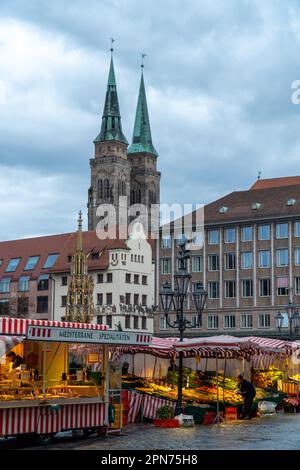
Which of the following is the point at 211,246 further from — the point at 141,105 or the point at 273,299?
the point at 141,105

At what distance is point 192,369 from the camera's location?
103 ft

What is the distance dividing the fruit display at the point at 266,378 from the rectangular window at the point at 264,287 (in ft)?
123

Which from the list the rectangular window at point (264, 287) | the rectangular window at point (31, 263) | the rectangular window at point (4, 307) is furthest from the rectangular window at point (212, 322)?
the rectangular window at point (4, 307)

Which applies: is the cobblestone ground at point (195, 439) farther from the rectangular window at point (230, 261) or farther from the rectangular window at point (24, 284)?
the rectangular window at point (24, 284)

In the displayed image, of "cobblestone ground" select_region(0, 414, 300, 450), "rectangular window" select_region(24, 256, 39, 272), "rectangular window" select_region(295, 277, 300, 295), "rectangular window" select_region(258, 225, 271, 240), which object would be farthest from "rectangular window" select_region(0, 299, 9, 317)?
"cobblestone ground" select_region(0, 414, 300, 450)

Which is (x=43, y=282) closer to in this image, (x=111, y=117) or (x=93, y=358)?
(x=111, y=117)

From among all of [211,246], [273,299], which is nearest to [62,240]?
[211,246]

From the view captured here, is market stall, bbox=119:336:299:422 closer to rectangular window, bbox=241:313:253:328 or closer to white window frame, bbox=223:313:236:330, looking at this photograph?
rectangular window, bbox=241:313:253:328

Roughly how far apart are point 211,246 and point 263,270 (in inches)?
212

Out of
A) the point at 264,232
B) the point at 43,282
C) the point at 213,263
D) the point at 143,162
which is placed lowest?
the point at 43,282

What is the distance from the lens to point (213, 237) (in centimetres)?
7312

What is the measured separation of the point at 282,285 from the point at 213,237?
25.3 ft

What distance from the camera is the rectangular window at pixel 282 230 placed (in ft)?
229

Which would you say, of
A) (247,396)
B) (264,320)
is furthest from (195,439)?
(264,320)
